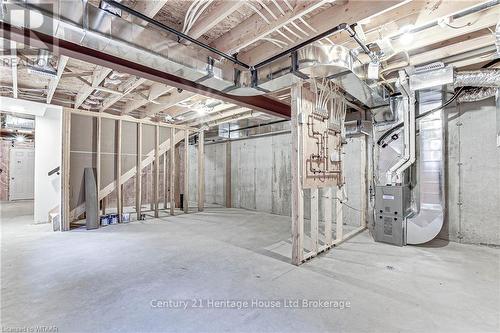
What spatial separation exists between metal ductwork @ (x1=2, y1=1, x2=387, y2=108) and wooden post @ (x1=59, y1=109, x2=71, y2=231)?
3.49 m

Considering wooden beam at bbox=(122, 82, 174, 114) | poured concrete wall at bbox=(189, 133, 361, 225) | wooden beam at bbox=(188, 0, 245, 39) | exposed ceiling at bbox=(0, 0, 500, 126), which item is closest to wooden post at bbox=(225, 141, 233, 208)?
poured concrete wall at bbox=(189, 133, 361, 225)

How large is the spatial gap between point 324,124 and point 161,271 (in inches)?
113

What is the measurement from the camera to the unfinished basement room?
1.88m

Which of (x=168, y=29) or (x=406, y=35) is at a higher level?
(x=406, y=35)

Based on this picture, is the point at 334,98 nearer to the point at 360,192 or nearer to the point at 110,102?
the point at 360,192

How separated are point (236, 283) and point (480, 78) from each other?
391cm

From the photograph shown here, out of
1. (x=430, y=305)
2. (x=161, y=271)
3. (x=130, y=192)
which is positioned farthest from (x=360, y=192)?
(x=130, y=192)

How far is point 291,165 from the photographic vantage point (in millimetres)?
3193

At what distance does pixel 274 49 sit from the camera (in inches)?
107

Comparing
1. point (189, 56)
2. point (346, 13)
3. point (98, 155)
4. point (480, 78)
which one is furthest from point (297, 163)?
point (98, 155)

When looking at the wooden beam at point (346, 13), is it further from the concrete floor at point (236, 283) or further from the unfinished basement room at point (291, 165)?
the concrete floor at point (236, 283)

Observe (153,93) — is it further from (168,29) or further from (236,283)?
(236,283)

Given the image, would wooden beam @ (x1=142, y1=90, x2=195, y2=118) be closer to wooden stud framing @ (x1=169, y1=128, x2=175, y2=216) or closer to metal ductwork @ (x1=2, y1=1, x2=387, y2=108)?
wooden stud framing @ (x1=169, y1=128, x2=175, y2=216)

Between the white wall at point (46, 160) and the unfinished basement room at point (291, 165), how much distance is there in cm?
3
